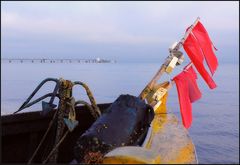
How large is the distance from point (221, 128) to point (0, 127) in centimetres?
2912

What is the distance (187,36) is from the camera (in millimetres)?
7414

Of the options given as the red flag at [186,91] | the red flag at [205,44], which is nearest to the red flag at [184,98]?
the red flag at [186,91]

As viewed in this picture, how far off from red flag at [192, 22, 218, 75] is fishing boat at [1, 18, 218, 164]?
0.56ft

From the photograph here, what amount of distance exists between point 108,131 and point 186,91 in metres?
3.04

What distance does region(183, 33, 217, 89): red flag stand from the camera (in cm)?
735

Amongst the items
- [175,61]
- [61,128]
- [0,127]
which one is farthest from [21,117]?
[175,61]

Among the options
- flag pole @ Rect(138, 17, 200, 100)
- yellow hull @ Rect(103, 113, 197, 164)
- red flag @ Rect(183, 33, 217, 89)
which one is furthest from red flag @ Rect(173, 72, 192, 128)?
yellow hull @ Rect(103, 113, 197, 164)

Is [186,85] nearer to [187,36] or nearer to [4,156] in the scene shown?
[187,36]

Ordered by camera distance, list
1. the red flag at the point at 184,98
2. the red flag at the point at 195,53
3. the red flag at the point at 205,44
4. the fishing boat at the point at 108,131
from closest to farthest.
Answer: the fishing boat at the point at 108,131
the red flag at the point at 184,98
the red flag at the point at 195,53
the red flag at the point at 205,44

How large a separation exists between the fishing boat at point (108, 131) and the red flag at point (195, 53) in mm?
170

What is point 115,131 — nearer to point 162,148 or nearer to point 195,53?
point 162,148

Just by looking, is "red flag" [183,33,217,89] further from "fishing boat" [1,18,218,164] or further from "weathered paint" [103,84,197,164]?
"weathered paint" [103,84,197,164]

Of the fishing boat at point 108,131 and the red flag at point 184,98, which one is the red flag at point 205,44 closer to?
the fishing boat at point 108,131

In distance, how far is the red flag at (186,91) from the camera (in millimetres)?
7199
